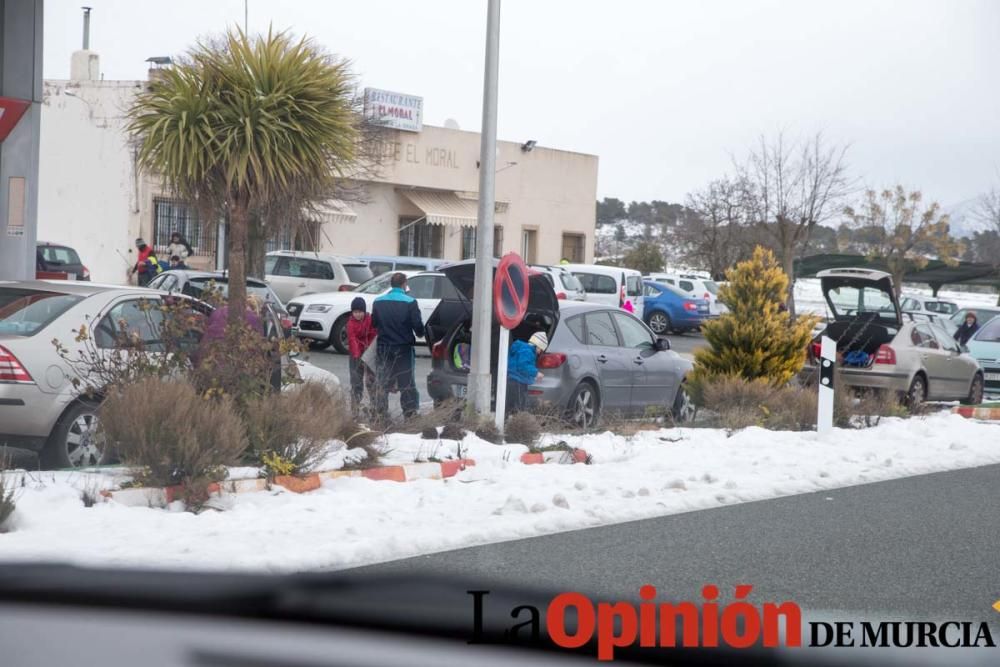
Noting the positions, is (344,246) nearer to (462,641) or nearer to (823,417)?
(823,417)

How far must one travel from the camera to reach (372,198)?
1502 inches

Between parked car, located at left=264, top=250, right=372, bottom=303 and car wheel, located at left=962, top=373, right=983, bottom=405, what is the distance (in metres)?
12.5

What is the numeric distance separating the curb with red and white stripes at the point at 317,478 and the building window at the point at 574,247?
114 ft

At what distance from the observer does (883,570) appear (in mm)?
7047

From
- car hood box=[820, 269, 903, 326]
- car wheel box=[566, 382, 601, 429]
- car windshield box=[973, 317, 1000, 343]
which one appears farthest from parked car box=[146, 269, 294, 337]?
car windshield box=[973, 317, 1000, 343]

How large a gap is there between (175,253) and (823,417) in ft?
49.3

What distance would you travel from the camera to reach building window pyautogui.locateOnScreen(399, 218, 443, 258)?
3984 cm

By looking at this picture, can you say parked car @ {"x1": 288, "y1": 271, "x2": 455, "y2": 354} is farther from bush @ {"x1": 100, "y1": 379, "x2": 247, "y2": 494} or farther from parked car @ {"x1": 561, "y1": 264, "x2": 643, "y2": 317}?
bush @ {"x1": 100, "y1": 379, "x2": 247, "y2": 494}

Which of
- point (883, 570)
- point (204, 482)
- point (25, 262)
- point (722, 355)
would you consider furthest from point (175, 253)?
point (883, 570)

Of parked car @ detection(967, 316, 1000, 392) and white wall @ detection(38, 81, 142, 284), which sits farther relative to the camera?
white wall @ detection(38, 81, 142, 284)

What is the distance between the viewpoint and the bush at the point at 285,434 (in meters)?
9.20

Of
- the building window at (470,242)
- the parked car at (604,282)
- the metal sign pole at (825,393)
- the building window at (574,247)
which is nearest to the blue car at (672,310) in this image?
the parked car at (604,282)

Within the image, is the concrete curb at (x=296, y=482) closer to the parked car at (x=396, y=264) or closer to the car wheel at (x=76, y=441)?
the car wheel at (x=76, y=441)

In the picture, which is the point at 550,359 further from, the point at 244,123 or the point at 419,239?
the point at 419,239
